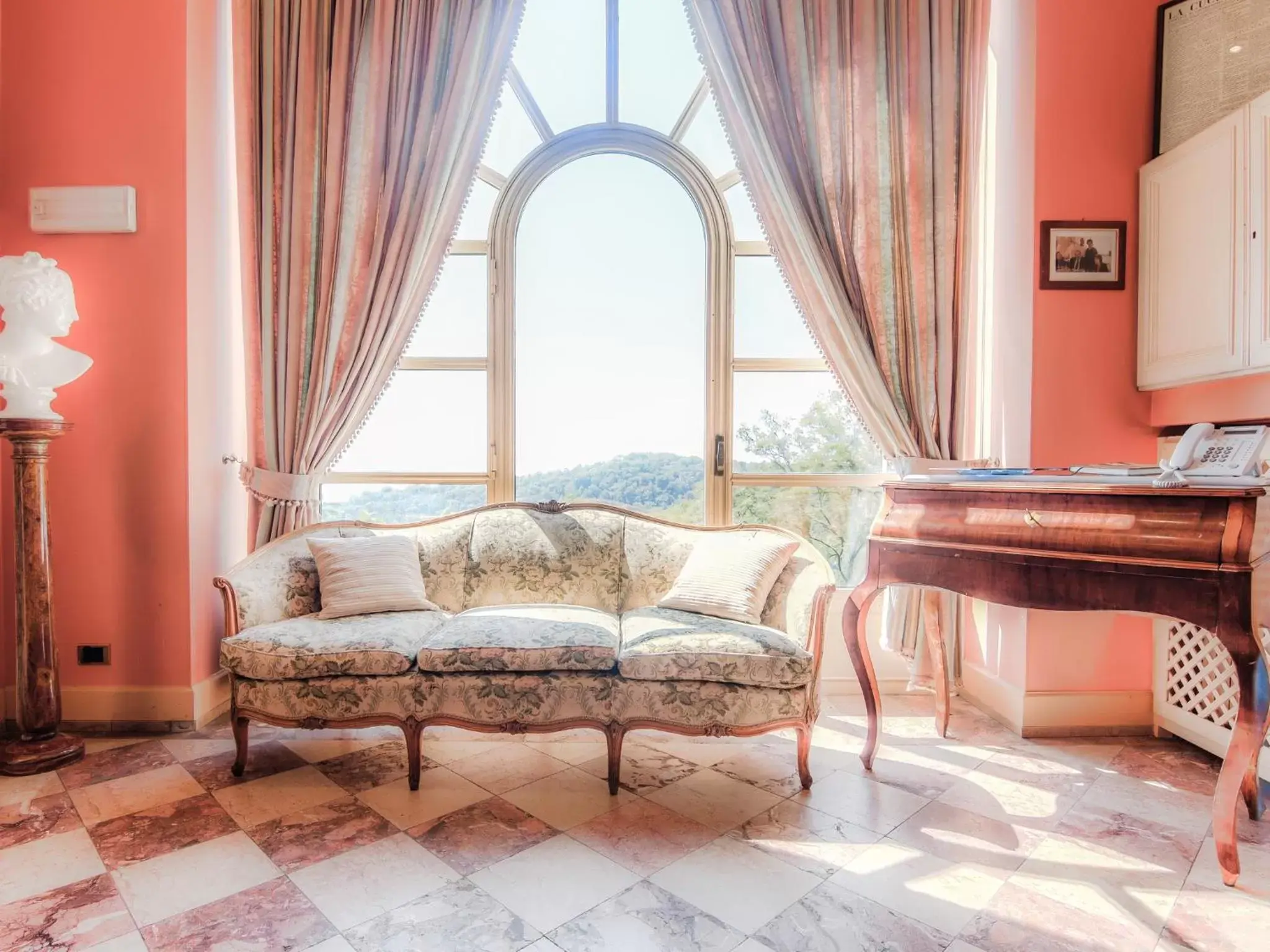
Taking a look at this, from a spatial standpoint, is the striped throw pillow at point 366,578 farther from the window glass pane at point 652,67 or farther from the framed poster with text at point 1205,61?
the framed poster with text at point 1205,61

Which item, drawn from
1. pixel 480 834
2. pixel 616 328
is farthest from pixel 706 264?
pixel 480 834

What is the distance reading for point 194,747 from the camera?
267 centimetres

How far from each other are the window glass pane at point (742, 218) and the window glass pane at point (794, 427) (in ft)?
2.18

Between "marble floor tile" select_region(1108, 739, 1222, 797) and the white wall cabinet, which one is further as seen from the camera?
"marble floor tile" select_region(1108, 739, 1222, 797)

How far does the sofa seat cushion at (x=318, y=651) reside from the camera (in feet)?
7.46

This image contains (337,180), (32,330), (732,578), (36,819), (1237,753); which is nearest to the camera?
(1237,753)

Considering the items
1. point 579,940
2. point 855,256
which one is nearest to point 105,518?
point 579,940

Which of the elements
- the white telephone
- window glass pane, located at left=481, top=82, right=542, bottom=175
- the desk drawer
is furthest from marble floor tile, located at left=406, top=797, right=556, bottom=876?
window glass pane, located at left=481, top=82, right=542, bottom=175

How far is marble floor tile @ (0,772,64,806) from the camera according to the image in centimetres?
228

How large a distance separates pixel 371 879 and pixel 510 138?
311 cm

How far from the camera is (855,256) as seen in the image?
121 inches

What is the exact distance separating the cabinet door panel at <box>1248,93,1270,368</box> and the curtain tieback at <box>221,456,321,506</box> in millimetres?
3578

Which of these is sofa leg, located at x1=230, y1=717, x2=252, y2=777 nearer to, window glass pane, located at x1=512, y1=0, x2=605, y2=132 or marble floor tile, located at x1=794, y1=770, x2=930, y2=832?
marble floor tile, located at x1=794, y1=770, x2=930, y2=832

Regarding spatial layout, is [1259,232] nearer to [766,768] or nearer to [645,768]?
[766,768]
